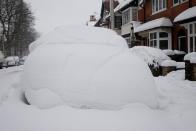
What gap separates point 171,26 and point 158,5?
3.04 metres

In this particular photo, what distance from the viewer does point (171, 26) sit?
770 inches

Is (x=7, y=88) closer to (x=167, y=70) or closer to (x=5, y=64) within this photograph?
(x=167, y=70)

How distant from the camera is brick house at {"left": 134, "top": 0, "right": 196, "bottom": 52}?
53.2 feet

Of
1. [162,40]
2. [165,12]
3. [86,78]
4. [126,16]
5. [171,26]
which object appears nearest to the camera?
[86,78]

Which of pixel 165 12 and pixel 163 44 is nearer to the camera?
pixel 165 12

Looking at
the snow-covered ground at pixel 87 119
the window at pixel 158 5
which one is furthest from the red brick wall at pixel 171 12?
the snow-covered ground at pixel 87 119

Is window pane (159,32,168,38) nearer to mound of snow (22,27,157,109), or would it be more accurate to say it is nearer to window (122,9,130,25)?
window (122,9,130,25)

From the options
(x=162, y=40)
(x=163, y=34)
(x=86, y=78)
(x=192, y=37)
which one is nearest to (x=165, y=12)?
(x=163, y=34)

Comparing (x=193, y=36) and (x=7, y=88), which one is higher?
(x=193, y=36)

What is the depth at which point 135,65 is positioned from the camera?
4.54 meters

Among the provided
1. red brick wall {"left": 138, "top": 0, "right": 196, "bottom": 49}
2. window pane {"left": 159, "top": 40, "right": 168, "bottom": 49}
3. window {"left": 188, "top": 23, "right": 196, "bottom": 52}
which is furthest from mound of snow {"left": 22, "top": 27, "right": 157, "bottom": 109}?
window pane {"left": 159, "top": 40, "right": 168, "bottom": 49}

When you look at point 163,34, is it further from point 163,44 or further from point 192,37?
point 192,37

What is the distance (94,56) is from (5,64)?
33.0 meters

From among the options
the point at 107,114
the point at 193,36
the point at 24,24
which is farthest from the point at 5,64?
the point at 107,114
